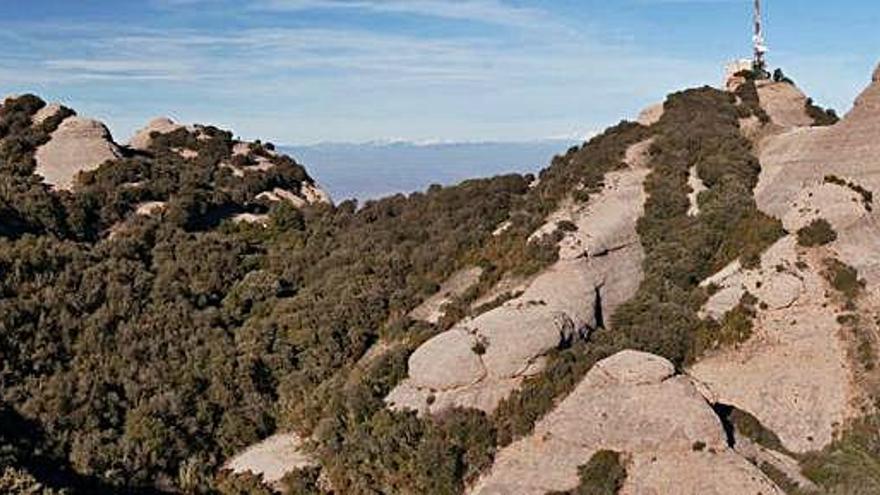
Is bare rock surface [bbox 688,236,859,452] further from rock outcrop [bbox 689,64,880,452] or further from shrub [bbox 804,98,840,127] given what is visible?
shrub [bbox 804,98,840,127]

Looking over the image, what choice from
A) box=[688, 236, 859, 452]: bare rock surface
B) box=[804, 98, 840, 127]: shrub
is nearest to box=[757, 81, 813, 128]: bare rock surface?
box=[804, 98, 840, 127]: shrub

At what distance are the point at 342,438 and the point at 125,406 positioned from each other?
1141 cm

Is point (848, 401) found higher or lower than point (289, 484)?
higher

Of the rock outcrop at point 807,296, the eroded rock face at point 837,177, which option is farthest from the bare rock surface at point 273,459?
the eroded rock face at point 837,177

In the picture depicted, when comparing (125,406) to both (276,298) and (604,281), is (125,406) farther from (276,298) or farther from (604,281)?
(604,281)

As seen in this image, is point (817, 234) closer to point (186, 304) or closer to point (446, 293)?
point (446, 293)

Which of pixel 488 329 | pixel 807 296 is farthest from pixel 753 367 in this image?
pixel 488 329

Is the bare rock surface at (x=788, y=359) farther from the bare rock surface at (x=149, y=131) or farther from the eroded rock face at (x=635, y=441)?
the bare rock surface at (x=149, y=131)

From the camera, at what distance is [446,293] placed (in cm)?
5412

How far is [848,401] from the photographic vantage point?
40.5 meters

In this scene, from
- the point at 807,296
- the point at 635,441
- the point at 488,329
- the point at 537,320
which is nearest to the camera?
the point at 635,441

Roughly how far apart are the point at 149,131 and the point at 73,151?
12.3 m

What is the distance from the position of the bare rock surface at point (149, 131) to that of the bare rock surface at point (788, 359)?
185 feet

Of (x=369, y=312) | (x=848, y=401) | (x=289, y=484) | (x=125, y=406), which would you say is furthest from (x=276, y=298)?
(x=848, y=401)
